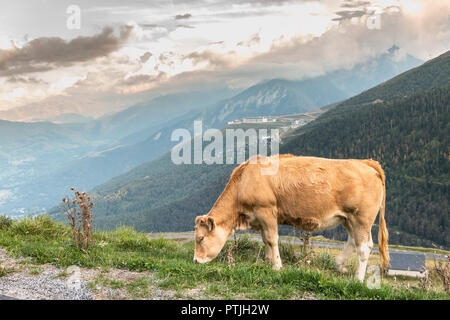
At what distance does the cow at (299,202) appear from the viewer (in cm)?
951

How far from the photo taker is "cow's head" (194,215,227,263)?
1009cm

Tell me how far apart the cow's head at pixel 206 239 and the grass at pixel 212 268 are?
1.31 ft

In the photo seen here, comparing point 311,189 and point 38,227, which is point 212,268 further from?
point 38,227

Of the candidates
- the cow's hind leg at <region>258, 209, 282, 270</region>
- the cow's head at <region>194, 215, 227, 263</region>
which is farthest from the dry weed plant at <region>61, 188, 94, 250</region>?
the cow's hind leg at <region>258, 209, 282, 270</region>

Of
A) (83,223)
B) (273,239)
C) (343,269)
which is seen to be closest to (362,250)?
(343,269)

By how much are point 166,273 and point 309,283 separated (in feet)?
10.9

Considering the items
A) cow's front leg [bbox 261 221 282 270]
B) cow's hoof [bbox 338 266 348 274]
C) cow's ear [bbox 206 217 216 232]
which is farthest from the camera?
cow's hoof [bbox 338 266 348 274]

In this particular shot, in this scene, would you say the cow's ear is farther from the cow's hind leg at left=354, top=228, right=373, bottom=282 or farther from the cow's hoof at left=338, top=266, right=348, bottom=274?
the cow's hoof at left=338, top=266, right=348, bottom=274

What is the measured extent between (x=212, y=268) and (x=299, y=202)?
2951mm

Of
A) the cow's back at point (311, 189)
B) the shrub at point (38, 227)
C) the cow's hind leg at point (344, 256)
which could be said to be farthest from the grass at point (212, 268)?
the cow's back at point (311, 189)

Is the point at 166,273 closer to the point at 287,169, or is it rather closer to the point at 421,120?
the point at 287,169

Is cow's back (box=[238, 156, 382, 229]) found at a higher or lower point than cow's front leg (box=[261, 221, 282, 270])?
higher

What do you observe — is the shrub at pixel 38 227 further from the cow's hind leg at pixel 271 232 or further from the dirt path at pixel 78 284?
the cow's hind leg at pixel 271 232

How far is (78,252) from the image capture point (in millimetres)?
9961
